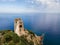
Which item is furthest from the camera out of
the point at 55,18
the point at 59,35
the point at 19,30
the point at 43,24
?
the point at 55,18

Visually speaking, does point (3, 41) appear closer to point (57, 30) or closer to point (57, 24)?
point (57, 30)

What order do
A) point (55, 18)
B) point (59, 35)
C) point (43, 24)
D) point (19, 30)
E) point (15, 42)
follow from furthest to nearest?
point (55, 18)
point (43, 24)
point (59, 35)
point (19, 30)
point (15, 42)

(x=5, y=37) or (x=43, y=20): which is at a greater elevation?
(x=5, y=37)

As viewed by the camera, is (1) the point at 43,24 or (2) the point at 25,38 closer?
(2) the point at 25,38

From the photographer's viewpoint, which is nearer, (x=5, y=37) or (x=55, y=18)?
(x=5, y=37)

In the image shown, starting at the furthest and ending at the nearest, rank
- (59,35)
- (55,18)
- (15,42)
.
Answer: (55,18) < (59,35) < (15,42)

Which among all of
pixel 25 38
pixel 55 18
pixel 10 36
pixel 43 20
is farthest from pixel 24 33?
pixel 55 18

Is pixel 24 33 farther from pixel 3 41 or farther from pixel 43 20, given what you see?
pixel 43 20

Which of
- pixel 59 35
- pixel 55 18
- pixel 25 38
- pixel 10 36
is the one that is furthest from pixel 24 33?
pixel 55 18

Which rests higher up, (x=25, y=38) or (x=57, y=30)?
(x=25, y=38)
